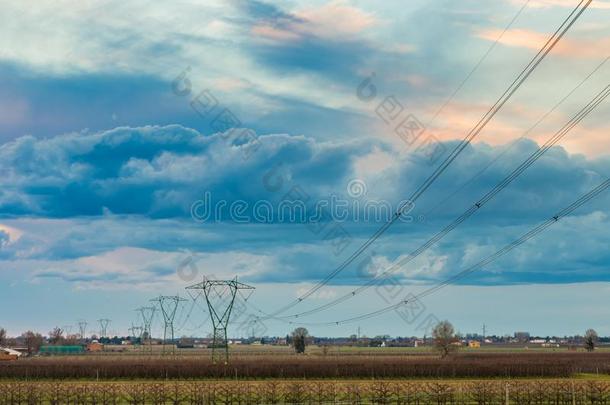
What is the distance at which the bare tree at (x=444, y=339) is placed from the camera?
18600 centimetres

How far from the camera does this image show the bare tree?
186 metres

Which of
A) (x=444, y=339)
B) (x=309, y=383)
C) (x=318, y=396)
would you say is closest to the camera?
(x=318, y=396)

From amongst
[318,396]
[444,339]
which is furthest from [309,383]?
[444,339]

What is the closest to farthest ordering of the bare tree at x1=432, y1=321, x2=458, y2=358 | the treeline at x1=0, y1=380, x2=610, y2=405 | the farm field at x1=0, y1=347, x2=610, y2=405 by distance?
the treeline at x1=0, y1=380, x2=610, y2=405 < the farm field at x1=0, y1=347, x2=610, y2=405 < the bare tree at x1=432, y1=321, x2=458, y2=358

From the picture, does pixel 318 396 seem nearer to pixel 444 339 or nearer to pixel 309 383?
pixel 309 383

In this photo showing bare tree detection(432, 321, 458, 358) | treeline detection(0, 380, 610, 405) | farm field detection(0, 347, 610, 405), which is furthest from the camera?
bare tree detection(432, 321, 458, 358)

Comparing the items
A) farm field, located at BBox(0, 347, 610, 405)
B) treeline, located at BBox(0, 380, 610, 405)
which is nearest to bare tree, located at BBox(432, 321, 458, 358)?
farm field, located at BBox(0, 347, 610, 405)

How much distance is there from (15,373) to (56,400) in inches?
1555

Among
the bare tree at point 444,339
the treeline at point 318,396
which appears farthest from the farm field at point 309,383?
the bare tree at point 444,339

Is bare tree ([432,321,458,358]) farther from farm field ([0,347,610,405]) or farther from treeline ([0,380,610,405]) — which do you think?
treeline ([0,380,610,405])

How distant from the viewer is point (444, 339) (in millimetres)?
186375

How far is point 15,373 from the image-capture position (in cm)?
11325

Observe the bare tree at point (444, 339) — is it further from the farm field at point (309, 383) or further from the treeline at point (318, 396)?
the treeline at point (318, 396)

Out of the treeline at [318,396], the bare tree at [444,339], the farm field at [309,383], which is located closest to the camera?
the treeline at [318,396]
